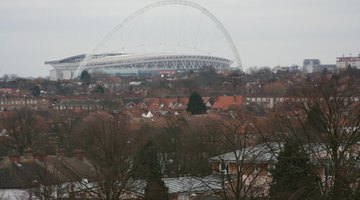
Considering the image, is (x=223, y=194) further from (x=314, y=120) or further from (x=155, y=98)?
(x=155, y=98)

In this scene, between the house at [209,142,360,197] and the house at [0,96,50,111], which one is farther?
the house at [0,96,50,111]

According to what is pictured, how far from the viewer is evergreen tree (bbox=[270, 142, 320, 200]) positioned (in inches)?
690

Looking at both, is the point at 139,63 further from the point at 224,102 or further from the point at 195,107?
the point at 195,107

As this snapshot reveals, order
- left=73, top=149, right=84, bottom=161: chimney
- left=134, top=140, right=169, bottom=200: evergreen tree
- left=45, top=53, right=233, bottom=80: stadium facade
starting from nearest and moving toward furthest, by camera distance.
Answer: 1. left=134, top=140, right=169, bottom=200: evergreen tree
2. left=73, top=149, right=84, bottom=161: chimney
3. left=45, top=53, right=233, bottom=80: stadium facade

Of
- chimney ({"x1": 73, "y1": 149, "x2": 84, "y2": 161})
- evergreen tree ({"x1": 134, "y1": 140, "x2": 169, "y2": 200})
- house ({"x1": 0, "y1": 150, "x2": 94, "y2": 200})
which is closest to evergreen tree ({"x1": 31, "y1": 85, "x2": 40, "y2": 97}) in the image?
chimney ({"x1": 73, "y1": 149, "x2": 84, "y2": 161})

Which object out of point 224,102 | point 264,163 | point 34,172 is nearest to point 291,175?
point 264,163

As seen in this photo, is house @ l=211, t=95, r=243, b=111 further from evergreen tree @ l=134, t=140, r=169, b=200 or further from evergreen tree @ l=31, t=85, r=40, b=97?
evergreen tree @ l=134, t=140, r=169, b=200

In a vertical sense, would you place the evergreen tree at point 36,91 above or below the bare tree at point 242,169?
below

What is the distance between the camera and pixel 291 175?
1942 centimetres

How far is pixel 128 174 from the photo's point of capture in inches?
750

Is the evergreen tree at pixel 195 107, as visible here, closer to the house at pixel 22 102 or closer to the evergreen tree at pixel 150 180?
the house at pixel 22 102

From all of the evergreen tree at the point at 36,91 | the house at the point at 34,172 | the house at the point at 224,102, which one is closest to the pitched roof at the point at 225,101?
the house at the point at 224,102

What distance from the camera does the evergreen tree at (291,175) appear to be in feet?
57.5

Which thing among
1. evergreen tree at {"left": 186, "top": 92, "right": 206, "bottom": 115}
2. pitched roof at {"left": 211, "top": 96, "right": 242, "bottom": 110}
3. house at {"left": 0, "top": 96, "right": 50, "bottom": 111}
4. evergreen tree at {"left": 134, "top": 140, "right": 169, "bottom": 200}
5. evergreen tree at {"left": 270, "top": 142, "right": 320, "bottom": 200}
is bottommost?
house at {"left": 0, "top": 96, "right": 50, "bottom": 111}
